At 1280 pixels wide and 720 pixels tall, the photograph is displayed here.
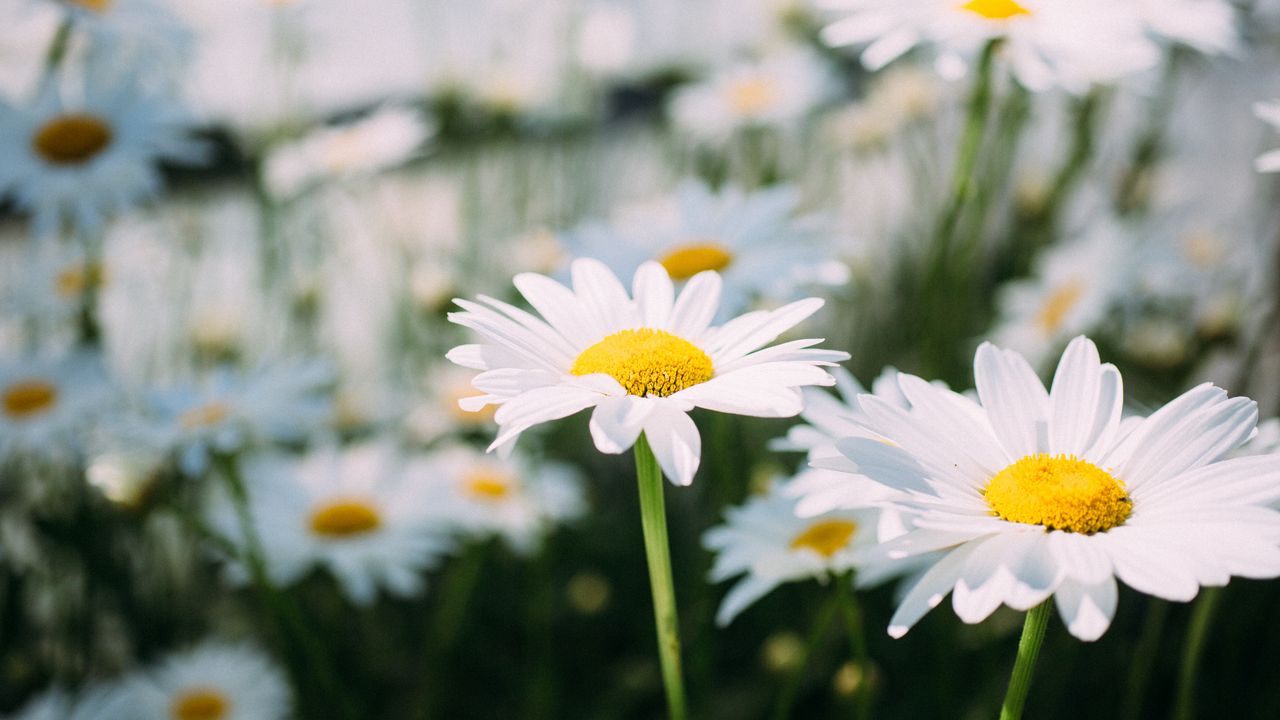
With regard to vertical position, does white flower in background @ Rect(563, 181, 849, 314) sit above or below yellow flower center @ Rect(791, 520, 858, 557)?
above

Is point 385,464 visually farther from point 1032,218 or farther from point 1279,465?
point 1032,218

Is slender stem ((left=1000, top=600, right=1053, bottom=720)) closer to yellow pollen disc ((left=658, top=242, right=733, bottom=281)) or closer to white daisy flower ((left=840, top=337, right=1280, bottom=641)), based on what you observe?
white daisy flower ((left=840, top=337, right=1280, bottom=641))

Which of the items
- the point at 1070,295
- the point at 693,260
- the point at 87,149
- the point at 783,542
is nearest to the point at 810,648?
the point at 783,542

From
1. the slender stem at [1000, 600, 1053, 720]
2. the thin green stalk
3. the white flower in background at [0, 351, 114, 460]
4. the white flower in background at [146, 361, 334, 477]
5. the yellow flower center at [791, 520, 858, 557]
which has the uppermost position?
the white flower in background at [0, 351, 114, 460]

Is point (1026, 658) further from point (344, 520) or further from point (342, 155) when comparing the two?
point (342, 155)

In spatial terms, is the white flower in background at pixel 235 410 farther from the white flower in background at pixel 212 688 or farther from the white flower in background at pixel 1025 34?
the white flower in background at pixel 1025 34

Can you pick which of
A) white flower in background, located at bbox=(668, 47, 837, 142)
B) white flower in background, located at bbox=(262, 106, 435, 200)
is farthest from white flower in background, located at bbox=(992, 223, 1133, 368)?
white flower in background, located at bbox=(262, 106, 435, 200)
